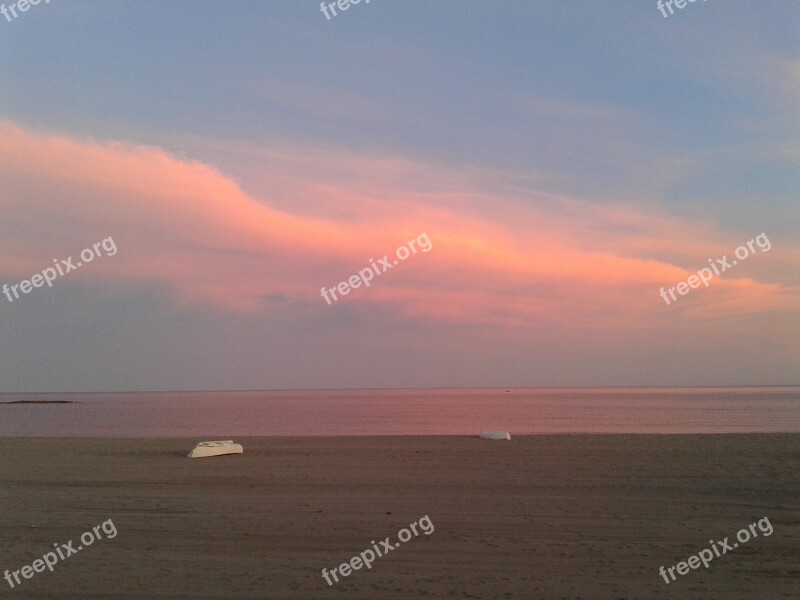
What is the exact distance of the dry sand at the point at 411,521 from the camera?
25.3 ft

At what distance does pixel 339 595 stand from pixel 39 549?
4.79m

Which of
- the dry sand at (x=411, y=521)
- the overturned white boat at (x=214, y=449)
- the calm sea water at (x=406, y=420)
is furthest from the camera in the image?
the calm sea water at (x=406, y=420)

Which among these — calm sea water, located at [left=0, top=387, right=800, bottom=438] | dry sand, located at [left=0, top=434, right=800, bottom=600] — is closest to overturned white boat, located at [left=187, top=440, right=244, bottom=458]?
dry sand, located at [left=0, top=434, right=800, bottom=600]

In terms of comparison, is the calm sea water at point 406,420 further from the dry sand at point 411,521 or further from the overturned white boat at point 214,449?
the dry sand at point 411,521

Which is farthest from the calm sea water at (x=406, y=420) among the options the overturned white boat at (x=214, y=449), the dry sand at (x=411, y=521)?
the dry sand at (x=411, y=521)

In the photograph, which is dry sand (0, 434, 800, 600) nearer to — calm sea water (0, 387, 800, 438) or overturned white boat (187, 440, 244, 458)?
overturned white boat (187, 440, 244, 458)

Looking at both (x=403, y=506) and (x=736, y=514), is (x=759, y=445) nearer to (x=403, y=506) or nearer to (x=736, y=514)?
(x=736, y=514)

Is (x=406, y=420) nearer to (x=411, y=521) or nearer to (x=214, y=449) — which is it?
(x=214, y=449)

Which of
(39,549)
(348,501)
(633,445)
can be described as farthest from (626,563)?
(633,445)

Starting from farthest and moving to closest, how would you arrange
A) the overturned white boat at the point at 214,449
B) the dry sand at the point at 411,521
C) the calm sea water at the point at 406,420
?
the calm sea water at the point at 406,420
the overturned white boat at the point at 214,449
the dry sand at the point at 411,521

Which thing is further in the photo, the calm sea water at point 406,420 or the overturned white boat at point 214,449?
the calm sea water at point 406,420

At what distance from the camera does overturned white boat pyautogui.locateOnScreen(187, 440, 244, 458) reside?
19.5 m

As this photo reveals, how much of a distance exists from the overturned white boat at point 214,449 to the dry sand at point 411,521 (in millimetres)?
494

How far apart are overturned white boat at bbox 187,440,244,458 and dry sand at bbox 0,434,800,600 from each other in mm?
494
